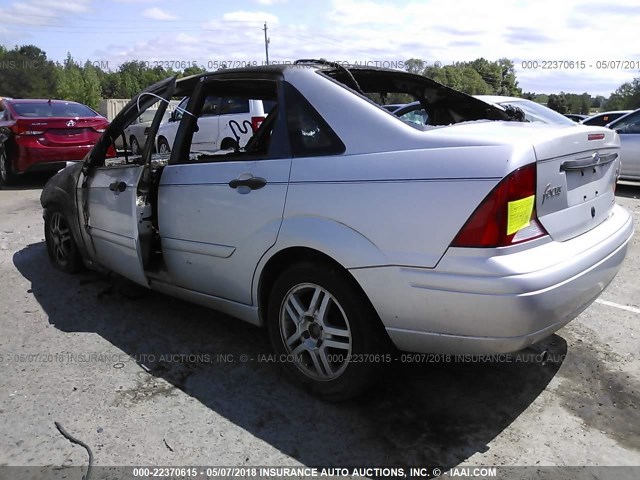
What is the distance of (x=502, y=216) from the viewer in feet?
7.57

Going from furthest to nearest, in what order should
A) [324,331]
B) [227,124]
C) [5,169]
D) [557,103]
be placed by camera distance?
1. [557,103]
2. [227,124]
3. [5,169]
4. [324,331]

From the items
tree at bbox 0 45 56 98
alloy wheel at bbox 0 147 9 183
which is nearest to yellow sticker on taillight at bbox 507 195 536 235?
alloy wheel at bbox 0 147 9 183

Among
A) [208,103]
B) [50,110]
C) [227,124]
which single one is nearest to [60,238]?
[208,103]

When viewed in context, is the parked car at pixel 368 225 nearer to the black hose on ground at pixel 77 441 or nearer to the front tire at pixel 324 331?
the front tire at pixel 324 331

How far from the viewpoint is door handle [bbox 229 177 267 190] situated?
305 centimetres

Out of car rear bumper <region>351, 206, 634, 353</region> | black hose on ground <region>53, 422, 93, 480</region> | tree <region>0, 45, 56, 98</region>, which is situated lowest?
black hose on ground <region>53, 422, 93, 480</region>

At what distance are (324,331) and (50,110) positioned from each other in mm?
9032

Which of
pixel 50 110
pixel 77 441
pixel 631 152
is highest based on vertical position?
pixel 50 110

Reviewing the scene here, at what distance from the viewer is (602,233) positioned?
2.88 m

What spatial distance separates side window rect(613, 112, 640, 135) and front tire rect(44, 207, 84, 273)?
9.36 m

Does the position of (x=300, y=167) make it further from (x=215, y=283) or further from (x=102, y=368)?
(x=102, y=368)

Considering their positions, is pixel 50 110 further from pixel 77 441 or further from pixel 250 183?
pixel 77 441

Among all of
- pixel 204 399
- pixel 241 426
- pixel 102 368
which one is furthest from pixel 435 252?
pixel 102 368

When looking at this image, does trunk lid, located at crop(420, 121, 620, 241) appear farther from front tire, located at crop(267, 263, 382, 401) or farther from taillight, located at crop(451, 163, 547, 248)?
front tire, located at crop(267, 263, 382, 401)
